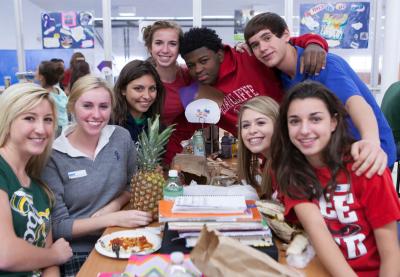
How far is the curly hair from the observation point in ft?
7.39

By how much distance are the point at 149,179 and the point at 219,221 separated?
17.3 inches

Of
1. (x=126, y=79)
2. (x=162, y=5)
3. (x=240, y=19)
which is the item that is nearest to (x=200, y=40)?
(x=126, y=79)

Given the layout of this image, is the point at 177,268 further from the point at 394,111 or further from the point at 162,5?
the point at 162,5

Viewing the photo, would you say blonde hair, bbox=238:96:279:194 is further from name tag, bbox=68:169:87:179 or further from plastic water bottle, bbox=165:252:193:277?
plastic water bottle, bbox=165:252:193:277

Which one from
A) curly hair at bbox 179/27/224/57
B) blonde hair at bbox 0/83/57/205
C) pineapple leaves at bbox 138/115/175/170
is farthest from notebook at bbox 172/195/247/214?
curly hair at bbox 179/27/224/57

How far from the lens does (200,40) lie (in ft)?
7.38

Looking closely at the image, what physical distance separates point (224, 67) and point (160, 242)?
1.29 meters

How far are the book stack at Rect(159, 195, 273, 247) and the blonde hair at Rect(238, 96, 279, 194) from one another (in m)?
0.63

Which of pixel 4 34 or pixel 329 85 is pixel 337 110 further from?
pixel 4 34

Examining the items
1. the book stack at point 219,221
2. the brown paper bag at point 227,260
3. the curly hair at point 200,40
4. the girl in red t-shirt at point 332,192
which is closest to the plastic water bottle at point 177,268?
the brown paper bag at point 227,260

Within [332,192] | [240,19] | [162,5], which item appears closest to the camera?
[332,192]

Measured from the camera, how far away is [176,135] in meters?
2.74

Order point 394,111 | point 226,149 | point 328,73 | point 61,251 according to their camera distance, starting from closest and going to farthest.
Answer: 1. point 61,251
2. point 328,73
3. point 226,149
4. point 394,111

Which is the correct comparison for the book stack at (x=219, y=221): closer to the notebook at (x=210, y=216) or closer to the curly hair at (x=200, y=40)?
the notebook at (x=210, y=216)
